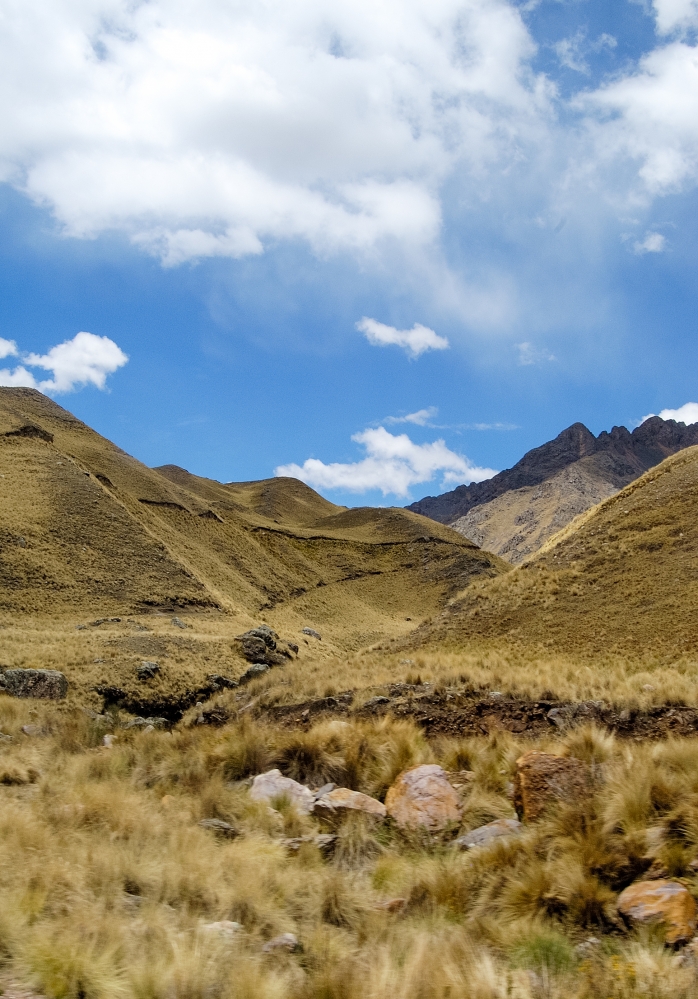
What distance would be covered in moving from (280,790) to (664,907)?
13.8ft

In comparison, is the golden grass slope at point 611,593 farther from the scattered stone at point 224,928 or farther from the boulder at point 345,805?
the scattered stone at point 224,928

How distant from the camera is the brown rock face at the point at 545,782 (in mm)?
6195

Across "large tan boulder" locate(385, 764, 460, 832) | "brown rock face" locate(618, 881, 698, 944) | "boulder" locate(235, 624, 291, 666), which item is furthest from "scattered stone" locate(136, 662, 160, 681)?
"brown rock face" locate(618, 881, 698, 944)

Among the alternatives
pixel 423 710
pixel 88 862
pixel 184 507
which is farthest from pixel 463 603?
pixel 184 507

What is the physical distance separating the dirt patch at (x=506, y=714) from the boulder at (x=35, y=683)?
11240mm

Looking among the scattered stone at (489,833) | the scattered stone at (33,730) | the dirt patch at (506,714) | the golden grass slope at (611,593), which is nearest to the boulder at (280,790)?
the scattered stone at (489,833)

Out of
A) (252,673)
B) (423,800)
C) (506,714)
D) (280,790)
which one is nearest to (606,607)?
(252,673)

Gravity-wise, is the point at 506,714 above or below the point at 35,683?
above

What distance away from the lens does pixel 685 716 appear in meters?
11.0

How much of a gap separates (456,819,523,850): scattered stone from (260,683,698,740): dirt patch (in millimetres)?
2689

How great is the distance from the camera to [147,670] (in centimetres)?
2606

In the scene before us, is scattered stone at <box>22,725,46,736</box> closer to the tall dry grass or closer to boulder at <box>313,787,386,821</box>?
the tall dry grass

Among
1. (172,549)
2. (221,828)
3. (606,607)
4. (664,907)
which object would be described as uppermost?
(172,549)

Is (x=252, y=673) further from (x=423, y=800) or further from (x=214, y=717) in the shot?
(x=423, y=800)
